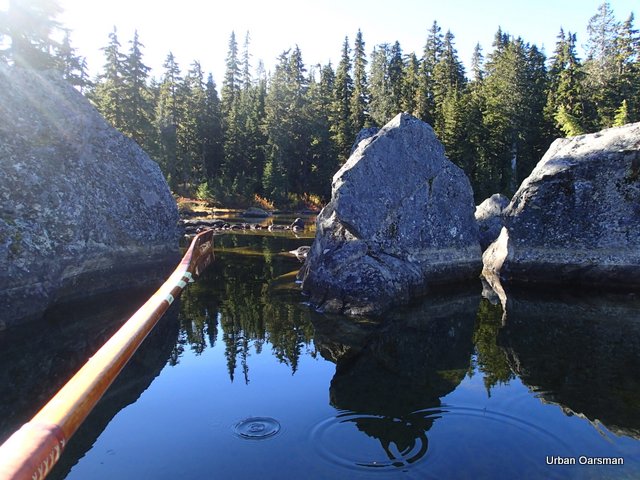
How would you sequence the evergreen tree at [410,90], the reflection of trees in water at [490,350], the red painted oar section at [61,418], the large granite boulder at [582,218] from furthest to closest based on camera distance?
1. the evergreen tree at [410,90]
2. the large granite boulder at [582,218]
3. the reflection of trees in water at [490,350]
4. the red painted oar section at [61,418]

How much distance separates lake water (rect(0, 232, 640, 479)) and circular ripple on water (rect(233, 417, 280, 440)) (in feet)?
0.11

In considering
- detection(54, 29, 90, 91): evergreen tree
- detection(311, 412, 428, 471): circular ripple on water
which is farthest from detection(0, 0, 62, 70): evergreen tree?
detection(311, 412, 428, 471): circular ripple on water

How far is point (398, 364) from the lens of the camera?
35.2ft

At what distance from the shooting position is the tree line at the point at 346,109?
53.2 m

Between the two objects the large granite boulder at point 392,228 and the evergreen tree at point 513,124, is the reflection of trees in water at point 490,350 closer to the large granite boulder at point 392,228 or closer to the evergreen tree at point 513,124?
the large granite boulder at point 392,228

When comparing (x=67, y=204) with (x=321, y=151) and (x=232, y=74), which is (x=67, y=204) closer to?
(x=321, y=151)

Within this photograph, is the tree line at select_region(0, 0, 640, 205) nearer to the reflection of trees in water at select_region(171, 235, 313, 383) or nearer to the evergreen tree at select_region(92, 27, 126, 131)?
the evergreen tree at select_region(92, 27, 126, 131)

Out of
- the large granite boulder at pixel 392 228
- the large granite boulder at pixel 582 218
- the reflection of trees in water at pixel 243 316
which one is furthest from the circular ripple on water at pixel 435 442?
the large granite boulder at pixel 582 218

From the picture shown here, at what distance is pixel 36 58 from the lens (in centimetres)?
3328

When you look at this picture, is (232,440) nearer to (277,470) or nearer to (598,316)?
(277,470)

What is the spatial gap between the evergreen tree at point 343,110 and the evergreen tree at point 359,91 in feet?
3.11

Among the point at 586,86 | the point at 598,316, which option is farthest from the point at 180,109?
the point at 598,316

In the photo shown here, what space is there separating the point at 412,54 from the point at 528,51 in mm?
18646

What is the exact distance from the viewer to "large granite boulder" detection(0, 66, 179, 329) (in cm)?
1309
